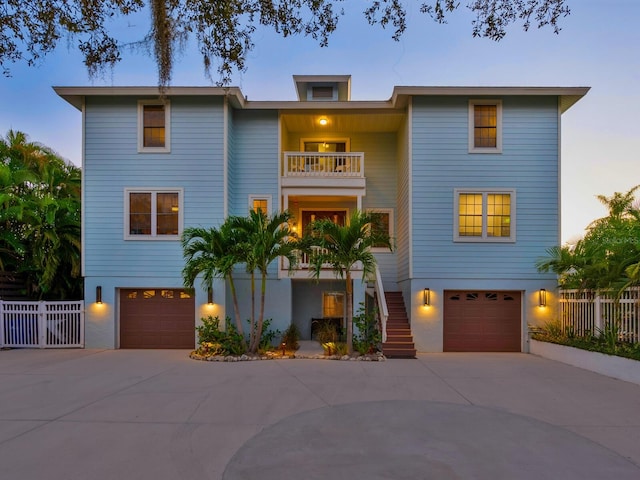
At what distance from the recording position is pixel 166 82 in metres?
4.43

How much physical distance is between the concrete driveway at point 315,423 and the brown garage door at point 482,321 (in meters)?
2.65

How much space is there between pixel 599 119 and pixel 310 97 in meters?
10.7

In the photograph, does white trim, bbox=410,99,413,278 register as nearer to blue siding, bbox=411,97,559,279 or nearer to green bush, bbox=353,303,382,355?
blue siding, bbox=411,97,559,279

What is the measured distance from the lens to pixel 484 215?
11.6m

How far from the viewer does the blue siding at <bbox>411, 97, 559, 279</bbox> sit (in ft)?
37.7

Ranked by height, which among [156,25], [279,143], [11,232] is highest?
[279,143]

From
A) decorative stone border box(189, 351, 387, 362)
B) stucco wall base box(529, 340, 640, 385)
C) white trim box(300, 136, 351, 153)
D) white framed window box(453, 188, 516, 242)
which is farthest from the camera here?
white trim box(300, 136, 351, 153)

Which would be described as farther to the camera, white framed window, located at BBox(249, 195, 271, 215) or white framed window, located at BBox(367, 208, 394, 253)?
white framed window, located at BBox(367, 208, 394, 253)

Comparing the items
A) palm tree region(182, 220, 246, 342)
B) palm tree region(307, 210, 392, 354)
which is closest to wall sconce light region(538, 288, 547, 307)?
palm tree region(307, 210, 392, 354)

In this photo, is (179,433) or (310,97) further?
(310,97)

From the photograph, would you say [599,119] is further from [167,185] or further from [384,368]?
[167,185]

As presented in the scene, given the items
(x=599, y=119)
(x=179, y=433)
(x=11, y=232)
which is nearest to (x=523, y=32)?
(x=179, y=433)

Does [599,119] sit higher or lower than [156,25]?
higher

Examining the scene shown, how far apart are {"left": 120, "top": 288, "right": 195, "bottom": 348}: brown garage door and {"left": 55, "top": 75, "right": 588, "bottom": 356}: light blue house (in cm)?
3
